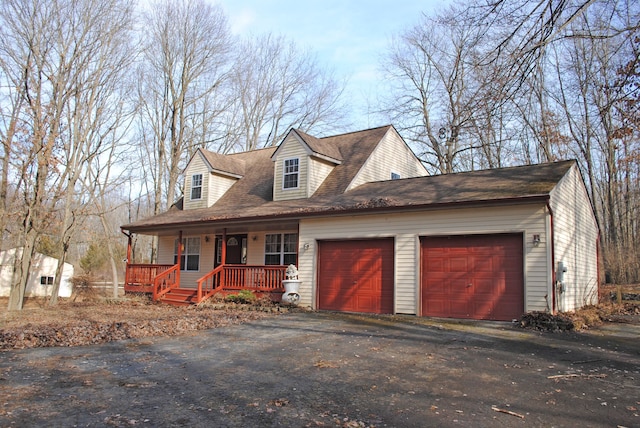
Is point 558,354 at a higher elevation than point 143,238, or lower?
lower

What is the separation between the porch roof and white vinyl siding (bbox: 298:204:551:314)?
0.37 m

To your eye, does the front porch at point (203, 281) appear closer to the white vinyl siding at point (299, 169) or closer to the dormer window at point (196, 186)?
the white vinyl siding at point (299, 169)

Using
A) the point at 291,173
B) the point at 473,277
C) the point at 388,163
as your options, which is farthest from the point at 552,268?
the point at 291,173

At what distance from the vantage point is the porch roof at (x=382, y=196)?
11.9 meters

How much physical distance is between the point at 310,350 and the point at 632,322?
31.9 feet

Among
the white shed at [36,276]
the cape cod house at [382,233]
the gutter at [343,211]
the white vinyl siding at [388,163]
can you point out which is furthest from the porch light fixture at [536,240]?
the white shed at [36,276]

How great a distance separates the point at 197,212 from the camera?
1983 centimetres

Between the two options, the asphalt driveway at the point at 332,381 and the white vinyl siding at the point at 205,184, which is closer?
the asphalt driveway at the point at 332,381

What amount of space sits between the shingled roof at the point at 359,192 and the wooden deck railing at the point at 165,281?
1927 mm

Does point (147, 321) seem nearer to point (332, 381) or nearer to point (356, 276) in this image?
point (356, 276)

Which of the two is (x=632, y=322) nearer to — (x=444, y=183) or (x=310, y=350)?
(x=444, y=183)

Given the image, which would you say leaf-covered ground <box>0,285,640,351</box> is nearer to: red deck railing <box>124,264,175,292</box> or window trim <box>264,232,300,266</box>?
red deck railing <box>124,264,175,292</box>

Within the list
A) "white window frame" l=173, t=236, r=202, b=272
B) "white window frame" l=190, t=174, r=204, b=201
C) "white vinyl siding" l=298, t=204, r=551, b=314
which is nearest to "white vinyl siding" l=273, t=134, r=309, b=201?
"white vinyl siding" l=298, t=204, r=551, b=314

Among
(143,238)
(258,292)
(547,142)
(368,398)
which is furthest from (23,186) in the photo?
(143,238)
